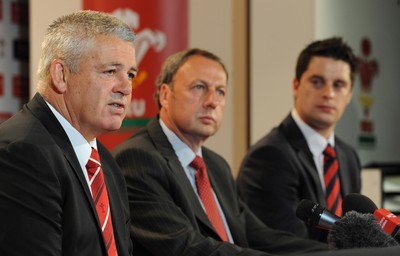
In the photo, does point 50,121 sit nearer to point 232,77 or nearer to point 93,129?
point 93,129

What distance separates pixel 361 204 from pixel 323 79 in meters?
1.75

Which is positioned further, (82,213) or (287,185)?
(287,185)

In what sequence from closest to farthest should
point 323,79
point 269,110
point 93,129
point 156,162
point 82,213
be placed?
point 82,213, point 93,129, point 156,162, point 323,79, point 269,110

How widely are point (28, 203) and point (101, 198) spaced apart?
0.32 metres

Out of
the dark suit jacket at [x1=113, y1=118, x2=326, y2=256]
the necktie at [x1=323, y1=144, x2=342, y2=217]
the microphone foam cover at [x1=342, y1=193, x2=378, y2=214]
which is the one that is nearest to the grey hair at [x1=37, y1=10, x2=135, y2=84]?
the dark suit jacket at [x1=113, y1=118, x2=326, y2=256]

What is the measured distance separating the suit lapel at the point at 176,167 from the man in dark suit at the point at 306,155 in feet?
2.18

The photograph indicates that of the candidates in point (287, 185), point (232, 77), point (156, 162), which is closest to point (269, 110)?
point (232, 77)

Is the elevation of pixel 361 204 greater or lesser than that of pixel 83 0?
lesser

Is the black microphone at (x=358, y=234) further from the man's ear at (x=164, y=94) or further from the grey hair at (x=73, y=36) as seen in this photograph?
the man's ear at (x=164, y=94)

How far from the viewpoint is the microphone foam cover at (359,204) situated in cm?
217

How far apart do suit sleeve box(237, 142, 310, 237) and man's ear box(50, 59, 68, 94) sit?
5.04ft

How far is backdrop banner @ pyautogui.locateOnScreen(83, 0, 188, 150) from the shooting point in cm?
442

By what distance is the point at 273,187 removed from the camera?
3.51m

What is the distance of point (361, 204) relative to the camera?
220 cm
